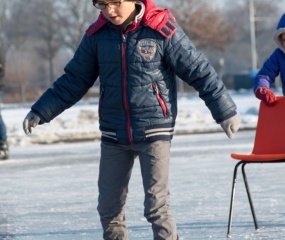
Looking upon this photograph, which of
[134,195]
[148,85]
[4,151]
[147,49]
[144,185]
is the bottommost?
[4,151]

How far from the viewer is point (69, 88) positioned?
5.36 metres

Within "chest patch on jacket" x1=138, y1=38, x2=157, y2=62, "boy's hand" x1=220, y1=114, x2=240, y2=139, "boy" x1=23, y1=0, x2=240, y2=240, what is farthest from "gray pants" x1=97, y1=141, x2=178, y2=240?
"chest patch on jacket" x1=138, y1=38, x2=157, y2=62

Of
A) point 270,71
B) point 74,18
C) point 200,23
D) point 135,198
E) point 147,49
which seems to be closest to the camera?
point 147,49

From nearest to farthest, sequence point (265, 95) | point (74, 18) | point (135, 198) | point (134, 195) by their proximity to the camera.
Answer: point (265, 95), point (135, 198), point (134, 195), point (74, 18)

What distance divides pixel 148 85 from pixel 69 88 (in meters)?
0.50

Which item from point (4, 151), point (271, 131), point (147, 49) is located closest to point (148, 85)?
point (147, 49)

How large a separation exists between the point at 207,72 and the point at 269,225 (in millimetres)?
1740

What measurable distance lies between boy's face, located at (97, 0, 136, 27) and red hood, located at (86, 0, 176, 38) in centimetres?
8

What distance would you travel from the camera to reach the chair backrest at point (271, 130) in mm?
6773

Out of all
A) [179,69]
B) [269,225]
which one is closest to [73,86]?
[179,69]

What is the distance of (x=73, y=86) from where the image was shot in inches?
211

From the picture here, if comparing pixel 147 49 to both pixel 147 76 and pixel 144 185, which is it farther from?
pixel 144 185

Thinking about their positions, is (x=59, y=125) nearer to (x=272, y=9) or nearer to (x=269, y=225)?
(x=269, y=225)

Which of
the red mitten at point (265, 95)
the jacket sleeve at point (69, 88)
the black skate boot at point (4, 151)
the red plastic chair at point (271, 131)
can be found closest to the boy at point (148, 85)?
the jacket sleeve at point (69, 88)
